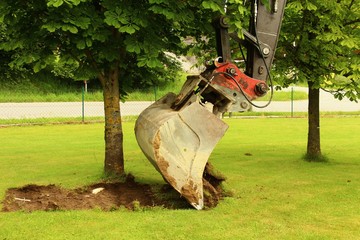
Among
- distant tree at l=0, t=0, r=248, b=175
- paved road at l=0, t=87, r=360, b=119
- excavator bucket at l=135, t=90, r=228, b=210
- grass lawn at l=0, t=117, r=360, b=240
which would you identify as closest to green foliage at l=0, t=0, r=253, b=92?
distant tree at l=0, t=0, r=248, b=175

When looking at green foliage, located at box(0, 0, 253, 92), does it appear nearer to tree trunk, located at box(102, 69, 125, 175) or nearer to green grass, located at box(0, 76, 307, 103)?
tree trunk, located at box(102, 69, 125, 175)

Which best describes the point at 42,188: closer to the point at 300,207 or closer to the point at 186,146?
the point at 186,146

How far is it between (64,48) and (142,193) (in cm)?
255

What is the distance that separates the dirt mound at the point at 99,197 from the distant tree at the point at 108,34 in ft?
2.62

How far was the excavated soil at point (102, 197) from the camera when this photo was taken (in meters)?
7.37

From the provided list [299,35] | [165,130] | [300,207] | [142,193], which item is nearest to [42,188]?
[142,193]

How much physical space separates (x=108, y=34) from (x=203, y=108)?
1.94 metres

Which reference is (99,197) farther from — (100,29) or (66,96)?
(66,96)

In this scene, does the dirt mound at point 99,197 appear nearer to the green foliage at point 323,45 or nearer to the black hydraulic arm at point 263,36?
the black hydraulic arm at point 263,36

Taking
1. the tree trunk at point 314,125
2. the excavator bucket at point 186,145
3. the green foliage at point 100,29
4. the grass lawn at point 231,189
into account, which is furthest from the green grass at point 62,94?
the excavator bucket at point 186,145

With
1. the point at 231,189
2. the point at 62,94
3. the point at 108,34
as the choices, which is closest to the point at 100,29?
the point at 108,34

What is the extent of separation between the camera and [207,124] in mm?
6973

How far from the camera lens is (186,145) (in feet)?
22.6

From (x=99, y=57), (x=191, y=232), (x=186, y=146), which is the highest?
(x=99, y=57)
